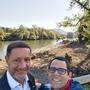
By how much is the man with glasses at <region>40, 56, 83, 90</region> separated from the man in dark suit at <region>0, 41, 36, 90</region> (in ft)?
1.10

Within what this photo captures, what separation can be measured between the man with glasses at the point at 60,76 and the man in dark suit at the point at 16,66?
0.33m

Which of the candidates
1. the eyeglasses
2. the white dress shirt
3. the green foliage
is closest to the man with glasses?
the eyeglasses

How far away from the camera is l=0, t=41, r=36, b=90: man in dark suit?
255 cm

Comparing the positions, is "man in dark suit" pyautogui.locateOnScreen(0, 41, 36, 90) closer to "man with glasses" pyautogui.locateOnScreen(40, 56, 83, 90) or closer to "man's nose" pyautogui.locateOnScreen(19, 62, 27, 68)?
"man's nose" pyautogui.locateOnScreen(19, 62, 27, 68)

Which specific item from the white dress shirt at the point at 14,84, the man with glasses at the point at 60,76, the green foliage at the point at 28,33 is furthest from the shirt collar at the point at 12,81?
the green foliage at the point at 28,33

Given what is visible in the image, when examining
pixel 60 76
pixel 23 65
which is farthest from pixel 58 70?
pixel 23 65

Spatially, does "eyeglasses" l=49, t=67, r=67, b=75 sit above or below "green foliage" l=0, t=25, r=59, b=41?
above

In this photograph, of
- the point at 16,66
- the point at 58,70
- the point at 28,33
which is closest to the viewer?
the point at 16,66

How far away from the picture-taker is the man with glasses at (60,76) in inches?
111

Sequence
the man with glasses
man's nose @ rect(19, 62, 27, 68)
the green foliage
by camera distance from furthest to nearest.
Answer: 1. the green foliage
2. the man with glasses
3. man's nose @ rect(19, 62, 27, 68)

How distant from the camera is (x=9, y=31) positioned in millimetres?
33719

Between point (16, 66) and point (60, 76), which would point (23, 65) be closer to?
point (16, 66)

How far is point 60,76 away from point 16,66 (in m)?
0.50

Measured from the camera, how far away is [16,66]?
100 inches
